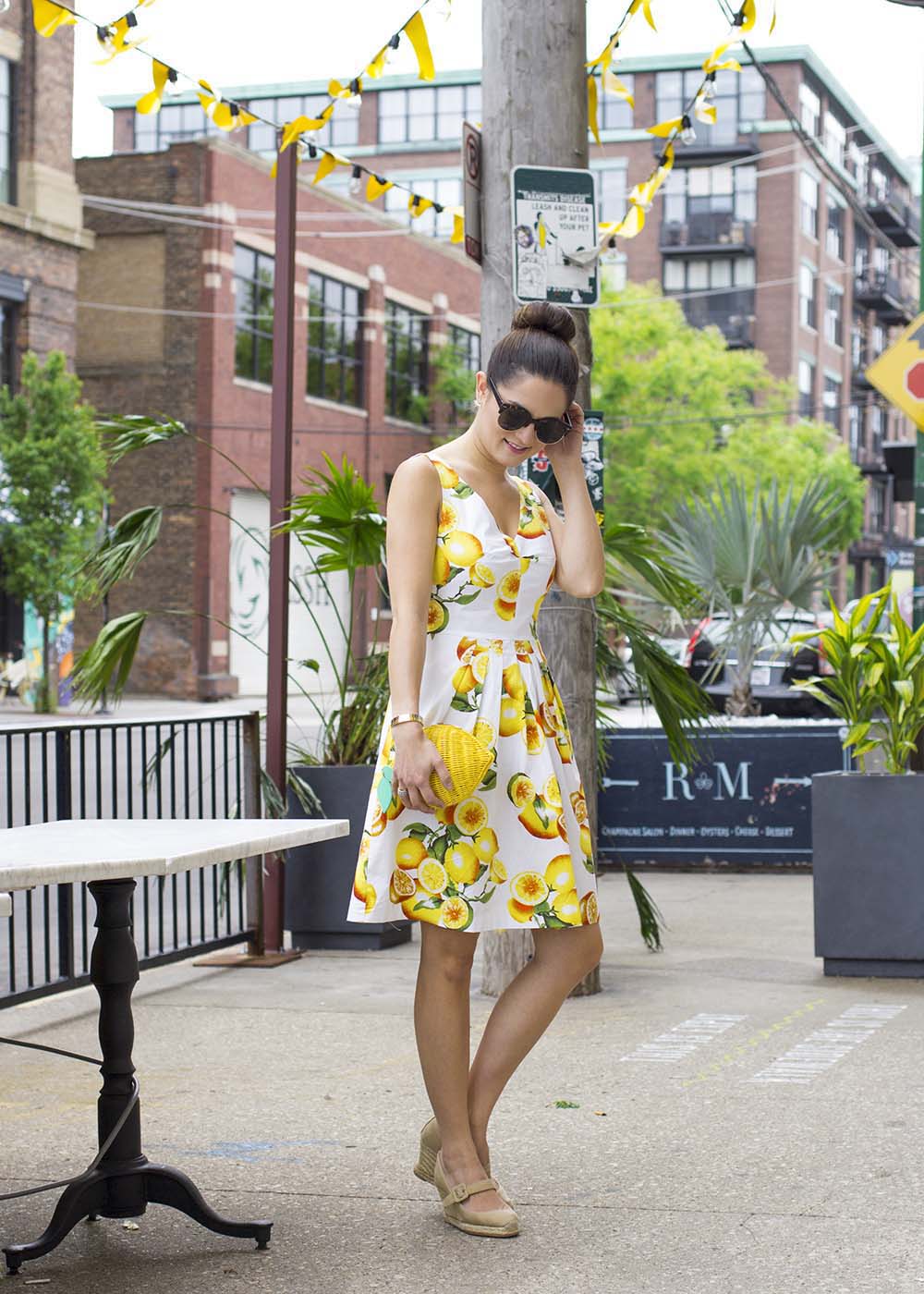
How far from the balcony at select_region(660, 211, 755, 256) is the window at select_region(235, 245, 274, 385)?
33.0 m

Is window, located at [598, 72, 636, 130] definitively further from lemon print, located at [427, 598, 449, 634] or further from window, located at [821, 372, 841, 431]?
lemon print, located at [427, 598, 449, 634]

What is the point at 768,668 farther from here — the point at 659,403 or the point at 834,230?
the point at 834,230

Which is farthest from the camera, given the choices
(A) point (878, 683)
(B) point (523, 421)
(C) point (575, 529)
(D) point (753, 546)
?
(D) point (753, 546)

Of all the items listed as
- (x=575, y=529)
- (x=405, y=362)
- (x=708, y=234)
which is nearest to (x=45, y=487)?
(x=405, y=362)

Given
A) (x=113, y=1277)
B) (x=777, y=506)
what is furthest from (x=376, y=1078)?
(x=777, y=506)

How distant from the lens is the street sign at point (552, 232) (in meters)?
7.08

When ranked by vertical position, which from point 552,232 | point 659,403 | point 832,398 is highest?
point 832,398

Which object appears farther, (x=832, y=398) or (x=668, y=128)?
(x=832, y=398)

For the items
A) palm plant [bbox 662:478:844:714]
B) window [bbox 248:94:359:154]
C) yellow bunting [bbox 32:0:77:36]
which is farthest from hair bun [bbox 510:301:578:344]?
window [bbox 248:94:359:154]

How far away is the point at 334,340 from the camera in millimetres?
41281

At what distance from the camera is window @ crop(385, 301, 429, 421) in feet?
144

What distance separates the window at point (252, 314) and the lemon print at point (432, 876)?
33.4m

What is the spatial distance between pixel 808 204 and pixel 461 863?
6862 centimetres

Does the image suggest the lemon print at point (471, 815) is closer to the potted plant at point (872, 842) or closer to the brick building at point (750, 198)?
the potted plant at point (872, 842)
